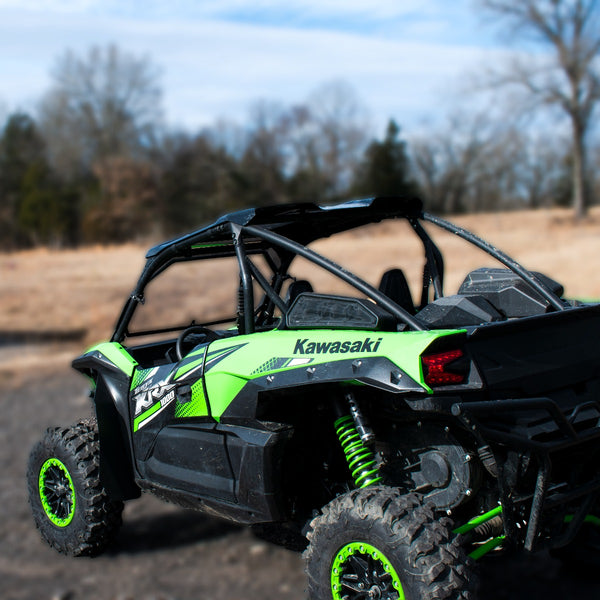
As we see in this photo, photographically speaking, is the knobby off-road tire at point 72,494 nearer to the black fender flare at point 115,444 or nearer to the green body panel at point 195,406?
the black fender flare at point 115,444

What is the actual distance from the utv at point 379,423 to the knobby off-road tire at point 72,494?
0.60 ft

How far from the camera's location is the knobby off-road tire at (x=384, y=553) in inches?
121

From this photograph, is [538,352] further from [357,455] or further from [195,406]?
[195,406]

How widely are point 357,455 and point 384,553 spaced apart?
0.46 m

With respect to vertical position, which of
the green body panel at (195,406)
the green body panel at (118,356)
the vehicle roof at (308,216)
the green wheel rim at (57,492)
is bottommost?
the green wheel rim at (57,492)

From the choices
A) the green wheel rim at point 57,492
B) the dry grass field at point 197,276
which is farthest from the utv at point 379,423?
the dry grass field at point 197,276

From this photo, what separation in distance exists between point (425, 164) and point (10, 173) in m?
29.6

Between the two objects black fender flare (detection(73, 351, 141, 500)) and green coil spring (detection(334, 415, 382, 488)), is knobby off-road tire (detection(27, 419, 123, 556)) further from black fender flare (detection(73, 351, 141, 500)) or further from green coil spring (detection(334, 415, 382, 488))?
green coil spring (detection(334, 415, 382, 488))

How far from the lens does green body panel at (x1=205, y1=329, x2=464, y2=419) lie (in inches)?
121

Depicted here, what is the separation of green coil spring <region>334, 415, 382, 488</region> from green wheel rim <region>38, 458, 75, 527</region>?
2.01 meters

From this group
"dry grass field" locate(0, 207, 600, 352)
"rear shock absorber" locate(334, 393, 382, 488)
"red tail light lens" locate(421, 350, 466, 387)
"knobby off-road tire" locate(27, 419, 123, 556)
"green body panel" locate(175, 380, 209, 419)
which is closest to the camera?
"red tail light lens" locate(421, 350, 466, 387)

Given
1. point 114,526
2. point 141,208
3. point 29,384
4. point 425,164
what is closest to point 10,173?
point 141,208

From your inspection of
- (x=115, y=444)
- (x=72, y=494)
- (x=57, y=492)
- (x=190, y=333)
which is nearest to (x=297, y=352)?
(x=190, y=333)

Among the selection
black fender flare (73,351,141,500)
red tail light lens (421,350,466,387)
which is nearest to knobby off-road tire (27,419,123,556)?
black fender flare (73,351,141,500)
